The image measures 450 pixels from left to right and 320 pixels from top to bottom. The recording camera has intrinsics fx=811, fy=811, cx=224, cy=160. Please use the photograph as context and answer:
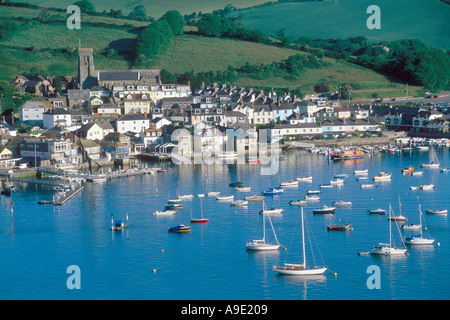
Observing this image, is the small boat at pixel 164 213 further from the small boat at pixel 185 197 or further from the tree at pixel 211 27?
the tree at pixel 211 27

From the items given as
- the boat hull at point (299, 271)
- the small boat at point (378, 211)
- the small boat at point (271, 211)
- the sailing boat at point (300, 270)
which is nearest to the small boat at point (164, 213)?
the small boat at point (271, 211)

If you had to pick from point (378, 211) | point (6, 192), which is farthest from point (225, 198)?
point (6, 192)

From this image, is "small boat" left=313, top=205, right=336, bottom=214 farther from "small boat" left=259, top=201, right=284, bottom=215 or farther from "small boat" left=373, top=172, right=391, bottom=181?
"small boat" left=373, top=172, right=391, bottom=181

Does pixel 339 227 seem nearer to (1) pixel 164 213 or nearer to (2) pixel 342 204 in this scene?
(2) pixel 342 204

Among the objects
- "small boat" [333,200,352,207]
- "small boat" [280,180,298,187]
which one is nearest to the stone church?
"small boat" [280,180,298,187]
